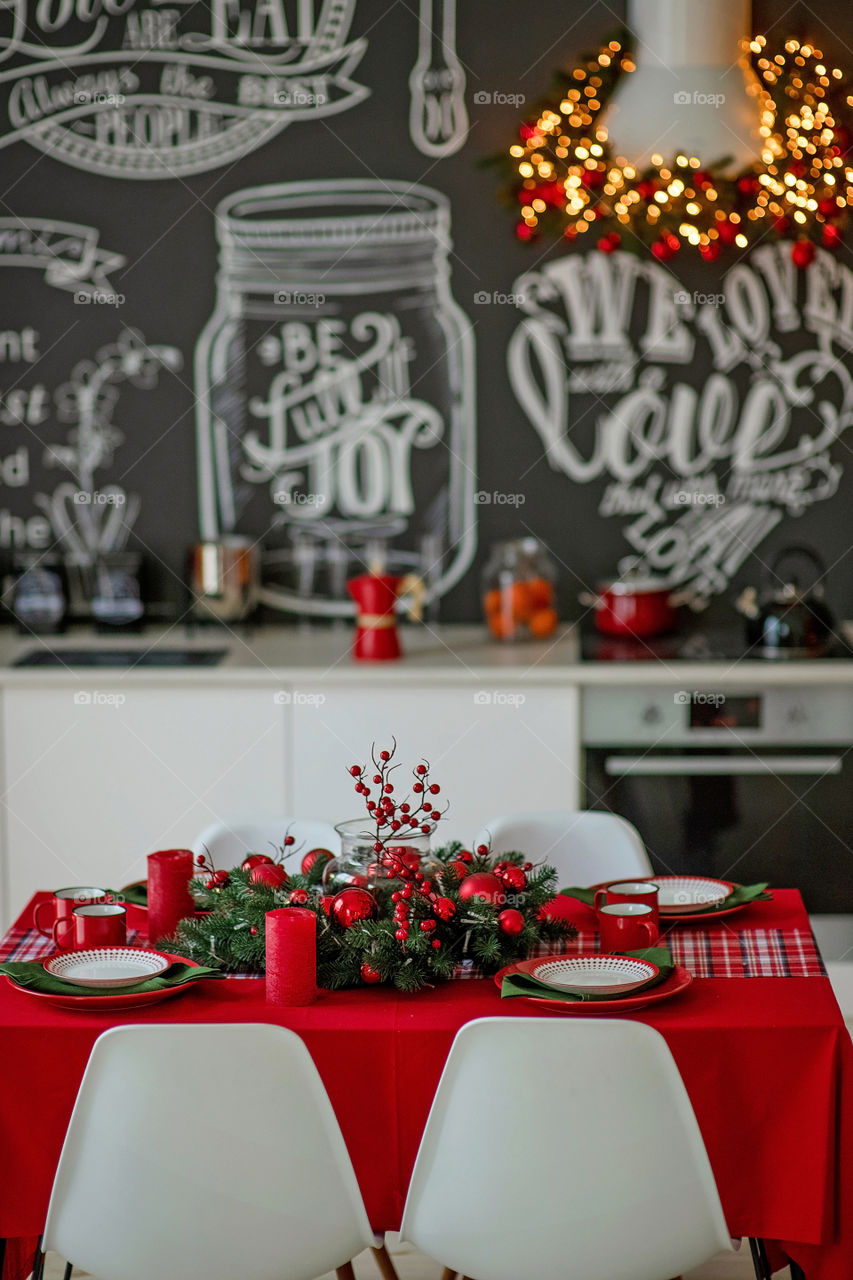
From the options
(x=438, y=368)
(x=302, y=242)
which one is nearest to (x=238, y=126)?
(x=302, y=242)

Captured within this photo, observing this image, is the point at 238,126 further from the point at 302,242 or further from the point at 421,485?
the point at 421,485

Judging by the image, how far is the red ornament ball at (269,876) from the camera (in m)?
2.02

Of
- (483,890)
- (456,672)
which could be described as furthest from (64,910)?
(456,672)

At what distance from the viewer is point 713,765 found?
10.7 ft

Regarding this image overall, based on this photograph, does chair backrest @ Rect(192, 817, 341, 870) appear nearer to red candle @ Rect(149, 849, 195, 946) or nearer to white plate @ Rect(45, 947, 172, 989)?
red candle @ Rect(149, 849, 195, 946)

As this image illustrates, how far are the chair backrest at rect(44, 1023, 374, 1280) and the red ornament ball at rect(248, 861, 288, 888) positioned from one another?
0.52 m

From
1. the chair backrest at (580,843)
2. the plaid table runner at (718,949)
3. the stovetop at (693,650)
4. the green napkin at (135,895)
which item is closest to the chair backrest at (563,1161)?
the plaid table runner at (718,949)

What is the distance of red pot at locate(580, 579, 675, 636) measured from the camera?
11.5ft

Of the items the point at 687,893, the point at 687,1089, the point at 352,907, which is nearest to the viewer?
the point at 687,1089

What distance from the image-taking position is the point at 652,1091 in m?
1.50

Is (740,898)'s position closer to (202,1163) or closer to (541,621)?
(202,1163)

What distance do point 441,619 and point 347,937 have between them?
6.46 feet

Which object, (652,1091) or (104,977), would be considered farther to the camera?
(104,977)

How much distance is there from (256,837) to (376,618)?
0.92 m
